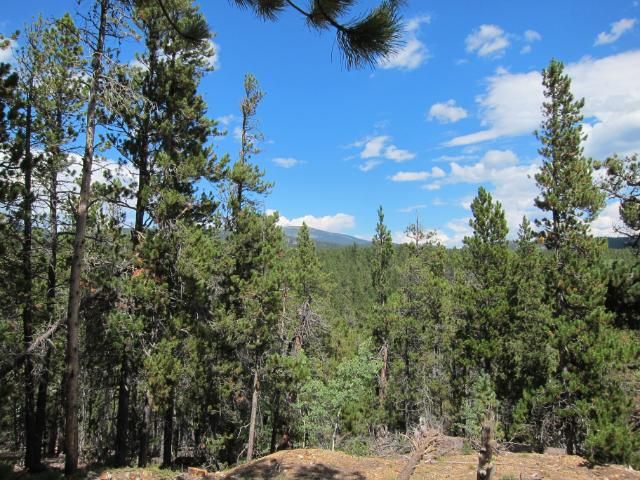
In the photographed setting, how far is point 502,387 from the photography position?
57.0 ft

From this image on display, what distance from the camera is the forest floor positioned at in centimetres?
873

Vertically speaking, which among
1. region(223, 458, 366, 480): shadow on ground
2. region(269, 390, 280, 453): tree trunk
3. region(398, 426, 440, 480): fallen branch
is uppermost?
region(398, 426, 440, 480): fallen branch

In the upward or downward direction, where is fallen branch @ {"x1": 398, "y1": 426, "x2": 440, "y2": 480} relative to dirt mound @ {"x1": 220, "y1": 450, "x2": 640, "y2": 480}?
upward

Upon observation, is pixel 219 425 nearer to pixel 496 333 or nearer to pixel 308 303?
pixel 308 303

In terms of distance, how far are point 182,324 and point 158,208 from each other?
3455mm

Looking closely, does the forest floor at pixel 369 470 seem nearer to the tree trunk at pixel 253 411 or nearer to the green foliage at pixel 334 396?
the tree trunk at pixel 253 411

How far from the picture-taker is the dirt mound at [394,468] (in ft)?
28.7

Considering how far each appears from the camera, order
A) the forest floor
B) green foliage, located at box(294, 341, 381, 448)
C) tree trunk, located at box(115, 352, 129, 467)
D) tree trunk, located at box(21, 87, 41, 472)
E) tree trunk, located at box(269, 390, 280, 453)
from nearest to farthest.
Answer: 1. the forest floor
2. tree trunk, located at box(21, 87, 41, 472)
3. tree trunk, located at box(115, 352, 129, 467)
4. green foliage, located at box(294, 341, 381, 448)
5. tree trunk, located at box(269, 390, 280, 453)

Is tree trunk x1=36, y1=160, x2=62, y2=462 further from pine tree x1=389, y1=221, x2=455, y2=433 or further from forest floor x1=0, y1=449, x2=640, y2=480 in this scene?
pine tree x1=389, y1=221, x2=455, y2=433

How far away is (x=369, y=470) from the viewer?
9.21 meters

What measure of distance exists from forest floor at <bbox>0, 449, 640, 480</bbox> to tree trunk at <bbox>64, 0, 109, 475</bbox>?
0.89 meters

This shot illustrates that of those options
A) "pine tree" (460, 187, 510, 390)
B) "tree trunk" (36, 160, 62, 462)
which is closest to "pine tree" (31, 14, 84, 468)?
"tree trunk" (36, 160, 62, 462)

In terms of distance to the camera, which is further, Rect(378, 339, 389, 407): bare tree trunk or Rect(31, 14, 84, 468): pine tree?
Rect(378, 339, 389, 407): bare tree trunk

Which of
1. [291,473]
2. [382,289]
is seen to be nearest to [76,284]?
[291,473]
